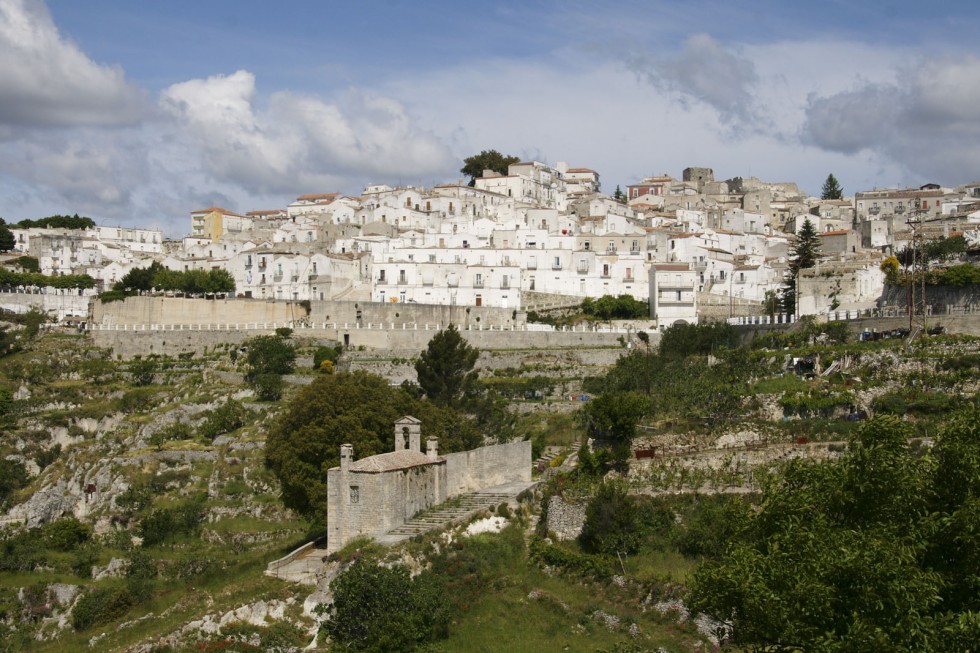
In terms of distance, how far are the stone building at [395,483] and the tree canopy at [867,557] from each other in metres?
11.6

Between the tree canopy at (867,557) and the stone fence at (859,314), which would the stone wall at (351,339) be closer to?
the stone fence at (859,314)

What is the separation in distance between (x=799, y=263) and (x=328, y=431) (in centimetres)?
3930

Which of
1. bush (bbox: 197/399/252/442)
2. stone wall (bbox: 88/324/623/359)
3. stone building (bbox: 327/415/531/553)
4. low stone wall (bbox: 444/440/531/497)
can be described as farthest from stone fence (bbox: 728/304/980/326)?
bush (bbox: 197/399/252/442)

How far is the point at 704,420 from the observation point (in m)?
35.8

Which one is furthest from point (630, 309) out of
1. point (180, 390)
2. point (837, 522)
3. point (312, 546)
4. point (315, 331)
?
point (837, 522)

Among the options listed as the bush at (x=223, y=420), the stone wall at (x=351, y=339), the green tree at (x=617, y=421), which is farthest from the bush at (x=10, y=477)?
the green tree at (x=617, y=421)

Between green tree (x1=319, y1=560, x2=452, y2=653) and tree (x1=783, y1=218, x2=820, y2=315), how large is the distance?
37077mm

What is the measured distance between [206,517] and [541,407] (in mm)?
13880

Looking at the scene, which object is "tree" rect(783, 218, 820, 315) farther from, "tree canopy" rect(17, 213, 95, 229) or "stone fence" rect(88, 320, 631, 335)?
"tree canopy" rect(17, 213, 95, 229)

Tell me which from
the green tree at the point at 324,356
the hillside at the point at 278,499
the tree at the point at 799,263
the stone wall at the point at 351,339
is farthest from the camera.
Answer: the tree at the point at 799,263

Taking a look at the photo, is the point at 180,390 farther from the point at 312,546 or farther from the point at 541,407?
the point at 312,546

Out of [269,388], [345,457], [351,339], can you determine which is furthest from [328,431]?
[351,339]

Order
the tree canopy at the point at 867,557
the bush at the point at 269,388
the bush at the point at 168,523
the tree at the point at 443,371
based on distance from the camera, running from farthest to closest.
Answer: the bush at the point at 269,388
the tree at the point at 443,371
the bush at the point at 168,523
the tree canopy at the point at 867,557

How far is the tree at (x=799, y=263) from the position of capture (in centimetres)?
5862
